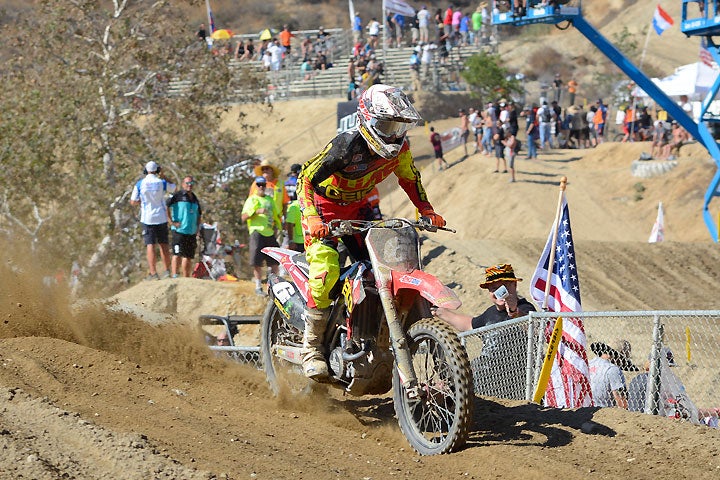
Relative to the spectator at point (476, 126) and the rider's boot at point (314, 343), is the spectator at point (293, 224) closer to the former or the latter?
the rider's boot at point (314, 343)

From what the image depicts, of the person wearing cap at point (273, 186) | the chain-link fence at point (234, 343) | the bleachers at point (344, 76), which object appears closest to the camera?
the chain-link fence at point (234, 343)

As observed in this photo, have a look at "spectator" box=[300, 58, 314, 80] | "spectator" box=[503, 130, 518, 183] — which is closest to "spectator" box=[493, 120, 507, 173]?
"spectator" box=[503, 130, 518, 183]

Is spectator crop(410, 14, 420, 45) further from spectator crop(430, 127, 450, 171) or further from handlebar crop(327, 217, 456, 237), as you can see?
handlebar crop(327, 217, 456, 237)

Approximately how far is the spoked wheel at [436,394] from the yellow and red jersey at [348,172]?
120 centimetres

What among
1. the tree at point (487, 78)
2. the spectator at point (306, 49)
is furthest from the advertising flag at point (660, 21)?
the spectator at point (306, 49)

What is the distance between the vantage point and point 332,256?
274 inches

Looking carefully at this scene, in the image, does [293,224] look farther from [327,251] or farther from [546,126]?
[546,126]

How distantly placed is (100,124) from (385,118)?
16.6m

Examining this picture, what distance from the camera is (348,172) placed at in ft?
22.7

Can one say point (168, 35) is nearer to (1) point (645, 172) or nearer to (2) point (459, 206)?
(2) point (459, 206)

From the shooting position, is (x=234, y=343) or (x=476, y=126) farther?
(x=476, y=126)

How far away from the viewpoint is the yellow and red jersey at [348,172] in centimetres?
676

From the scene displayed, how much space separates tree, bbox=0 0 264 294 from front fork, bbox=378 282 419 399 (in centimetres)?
1522

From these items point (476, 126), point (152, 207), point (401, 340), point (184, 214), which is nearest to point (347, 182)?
point (401, 340)
